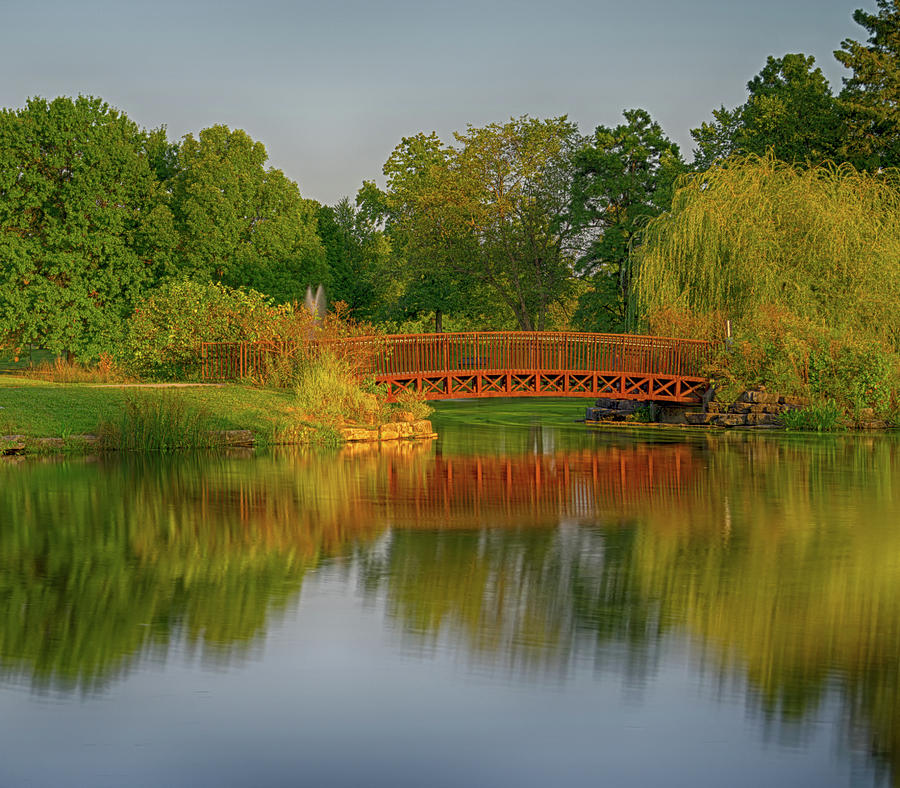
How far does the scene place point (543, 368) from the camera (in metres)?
36.8

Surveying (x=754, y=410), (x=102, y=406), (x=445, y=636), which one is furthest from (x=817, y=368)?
(x=445, y=636)

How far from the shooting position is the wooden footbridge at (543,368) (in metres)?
34.6

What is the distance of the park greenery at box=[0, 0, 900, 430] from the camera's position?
1395 inches

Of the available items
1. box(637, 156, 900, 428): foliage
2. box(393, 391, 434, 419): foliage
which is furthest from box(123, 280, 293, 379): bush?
box(637, 156, 900, 428): foliage

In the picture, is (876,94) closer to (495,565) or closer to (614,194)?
(614,194)

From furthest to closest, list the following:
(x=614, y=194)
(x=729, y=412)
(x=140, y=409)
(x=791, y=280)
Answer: (x=614, y=194) < (x=791, y=280) < (x=729, y=412) < (x=140, y=409)

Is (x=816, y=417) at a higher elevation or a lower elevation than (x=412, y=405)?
higher

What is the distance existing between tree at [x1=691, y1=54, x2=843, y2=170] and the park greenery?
0.41 feet

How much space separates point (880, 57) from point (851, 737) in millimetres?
45901

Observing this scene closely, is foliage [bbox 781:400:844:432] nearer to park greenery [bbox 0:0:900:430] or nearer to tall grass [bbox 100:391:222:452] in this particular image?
park greenery [bbox 0:0:900:430]

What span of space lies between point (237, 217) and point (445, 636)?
160 ft

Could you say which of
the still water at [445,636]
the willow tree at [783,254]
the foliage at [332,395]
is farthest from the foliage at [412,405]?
the still water at [445,636]

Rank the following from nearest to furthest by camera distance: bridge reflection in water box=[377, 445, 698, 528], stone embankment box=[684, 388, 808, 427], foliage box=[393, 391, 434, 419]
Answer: bridge reflection in water box=[377, 445, 698, 528] → foliage box=[393, 391, 434, 419] → stone embankment box=[684, 388, 808, 427]

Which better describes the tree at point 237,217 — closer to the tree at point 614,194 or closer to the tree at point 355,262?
the tree at point 355,262
